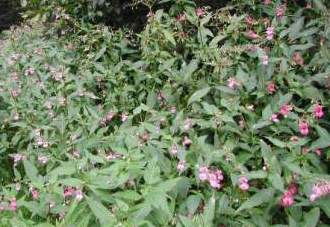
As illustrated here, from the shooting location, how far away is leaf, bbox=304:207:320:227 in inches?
79.2

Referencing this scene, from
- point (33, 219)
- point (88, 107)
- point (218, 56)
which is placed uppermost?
point (218, 56)

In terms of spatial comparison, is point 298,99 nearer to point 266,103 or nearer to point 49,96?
point 266,103

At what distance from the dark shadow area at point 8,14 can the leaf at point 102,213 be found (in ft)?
24.3

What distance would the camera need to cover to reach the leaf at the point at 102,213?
1935 mm

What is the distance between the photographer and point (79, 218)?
2105 millimetres

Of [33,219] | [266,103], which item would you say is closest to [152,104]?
[266,103]

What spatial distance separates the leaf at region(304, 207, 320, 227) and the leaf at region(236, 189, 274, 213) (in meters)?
0.17

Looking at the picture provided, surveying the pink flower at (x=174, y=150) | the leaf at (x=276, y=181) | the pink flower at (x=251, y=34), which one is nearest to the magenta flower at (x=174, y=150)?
the pink flower at (x=174, y=150)

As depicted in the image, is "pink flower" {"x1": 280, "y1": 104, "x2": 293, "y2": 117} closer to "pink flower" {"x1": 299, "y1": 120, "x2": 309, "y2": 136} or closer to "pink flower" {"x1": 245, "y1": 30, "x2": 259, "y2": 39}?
"pink flower" {"x1": 299, "y1": 120, "x2": 309, "y2": 136}

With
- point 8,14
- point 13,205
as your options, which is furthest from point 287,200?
point 8,14

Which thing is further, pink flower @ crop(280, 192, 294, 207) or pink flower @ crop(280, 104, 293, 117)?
pink flower @ crop(280, 104, 293, 117)

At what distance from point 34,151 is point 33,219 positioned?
0.59 m

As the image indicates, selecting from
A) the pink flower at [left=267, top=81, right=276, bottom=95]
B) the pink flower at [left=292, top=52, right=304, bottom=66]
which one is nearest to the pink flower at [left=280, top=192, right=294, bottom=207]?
the pink flower at [left=267, top=81, right=276, bottom=95]

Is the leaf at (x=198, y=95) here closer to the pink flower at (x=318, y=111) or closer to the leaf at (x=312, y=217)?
the pink flower at (x=318, y=111)
